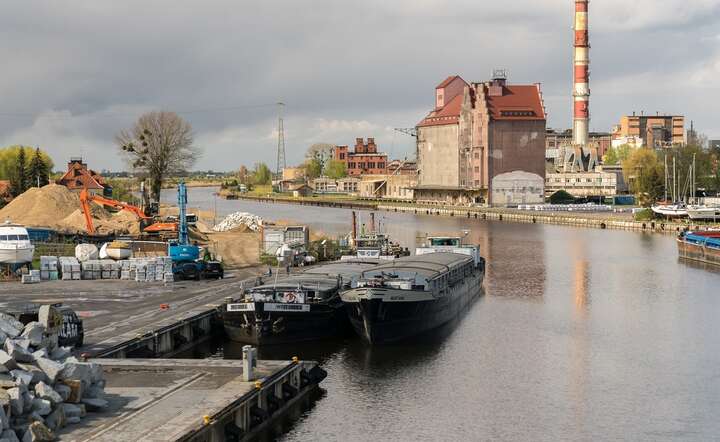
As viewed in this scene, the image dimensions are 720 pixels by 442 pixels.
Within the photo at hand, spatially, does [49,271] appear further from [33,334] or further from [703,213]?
[703,213]

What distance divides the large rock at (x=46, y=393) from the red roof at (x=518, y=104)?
509 feet

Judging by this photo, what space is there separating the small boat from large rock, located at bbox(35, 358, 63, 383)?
66578 mm

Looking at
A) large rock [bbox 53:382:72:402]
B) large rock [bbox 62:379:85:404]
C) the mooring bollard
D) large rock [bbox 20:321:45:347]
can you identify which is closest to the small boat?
the mooring bollard

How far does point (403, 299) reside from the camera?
41875 millimetres

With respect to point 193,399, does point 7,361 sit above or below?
above

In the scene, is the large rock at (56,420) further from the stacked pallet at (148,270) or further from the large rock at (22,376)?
the stacked pallet at (148,270)

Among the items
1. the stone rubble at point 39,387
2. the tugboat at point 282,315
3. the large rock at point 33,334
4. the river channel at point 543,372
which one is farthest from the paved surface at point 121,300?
the stone rubble at point 39,387

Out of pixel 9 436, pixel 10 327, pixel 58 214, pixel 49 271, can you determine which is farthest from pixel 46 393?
pixel 58 214

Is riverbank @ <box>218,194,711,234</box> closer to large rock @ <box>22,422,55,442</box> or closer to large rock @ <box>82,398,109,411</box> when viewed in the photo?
large rock @ <box>82,398,109,411</box>

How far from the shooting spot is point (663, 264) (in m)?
79.7

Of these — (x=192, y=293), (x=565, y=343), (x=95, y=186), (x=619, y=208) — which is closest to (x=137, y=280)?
(x=192, y=293)

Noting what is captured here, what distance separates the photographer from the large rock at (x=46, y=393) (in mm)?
22828

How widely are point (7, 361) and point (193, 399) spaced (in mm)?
5719

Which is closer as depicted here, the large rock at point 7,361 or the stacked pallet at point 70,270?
the large rock at point 7,361
